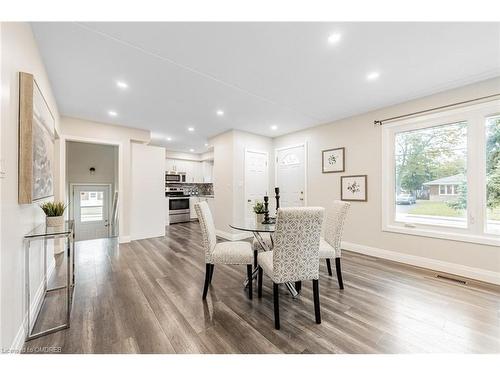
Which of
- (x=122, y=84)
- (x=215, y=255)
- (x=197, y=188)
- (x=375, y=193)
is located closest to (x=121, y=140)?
(x=122, y=84)

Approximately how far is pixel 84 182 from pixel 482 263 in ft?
29.0

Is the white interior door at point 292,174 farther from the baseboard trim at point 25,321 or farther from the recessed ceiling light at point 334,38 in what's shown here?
the baseboard trim at point 25,321

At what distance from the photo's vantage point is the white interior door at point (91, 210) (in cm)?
622

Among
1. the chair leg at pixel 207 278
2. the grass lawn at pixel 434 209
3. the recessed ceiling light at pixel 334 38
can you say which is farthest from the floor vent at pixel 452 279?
the recessed ceiling light at pixel 334 38

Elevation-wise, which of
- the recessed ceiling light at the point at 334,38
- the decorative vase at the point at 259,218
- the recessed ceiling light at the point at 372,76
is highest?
the recessed ceiling light at the point at 372,76

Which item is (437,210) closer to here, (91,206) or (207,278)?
(207,278)

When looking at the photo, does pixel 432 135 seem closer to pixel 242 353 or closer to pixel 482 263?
pixel 482 263

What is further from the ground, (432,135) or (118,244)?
(432,135)

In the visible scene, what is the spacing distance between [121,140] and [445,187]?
583cm

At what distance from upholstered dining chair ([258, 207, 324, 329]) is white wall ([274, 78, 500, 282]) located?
7.70 feet

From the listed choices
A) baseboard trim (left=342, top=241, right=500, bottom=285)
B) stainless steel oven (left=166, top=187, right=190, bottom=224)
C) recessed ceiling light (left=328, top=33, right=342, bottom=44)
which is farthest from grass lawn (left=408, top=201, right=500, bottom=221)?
stainless steel oven (left=166, top=187, right=190, bottom=224)

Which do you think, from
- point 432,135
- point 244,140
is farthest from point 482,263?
point 244,140

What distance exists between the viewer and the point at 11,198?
1.41 metres
